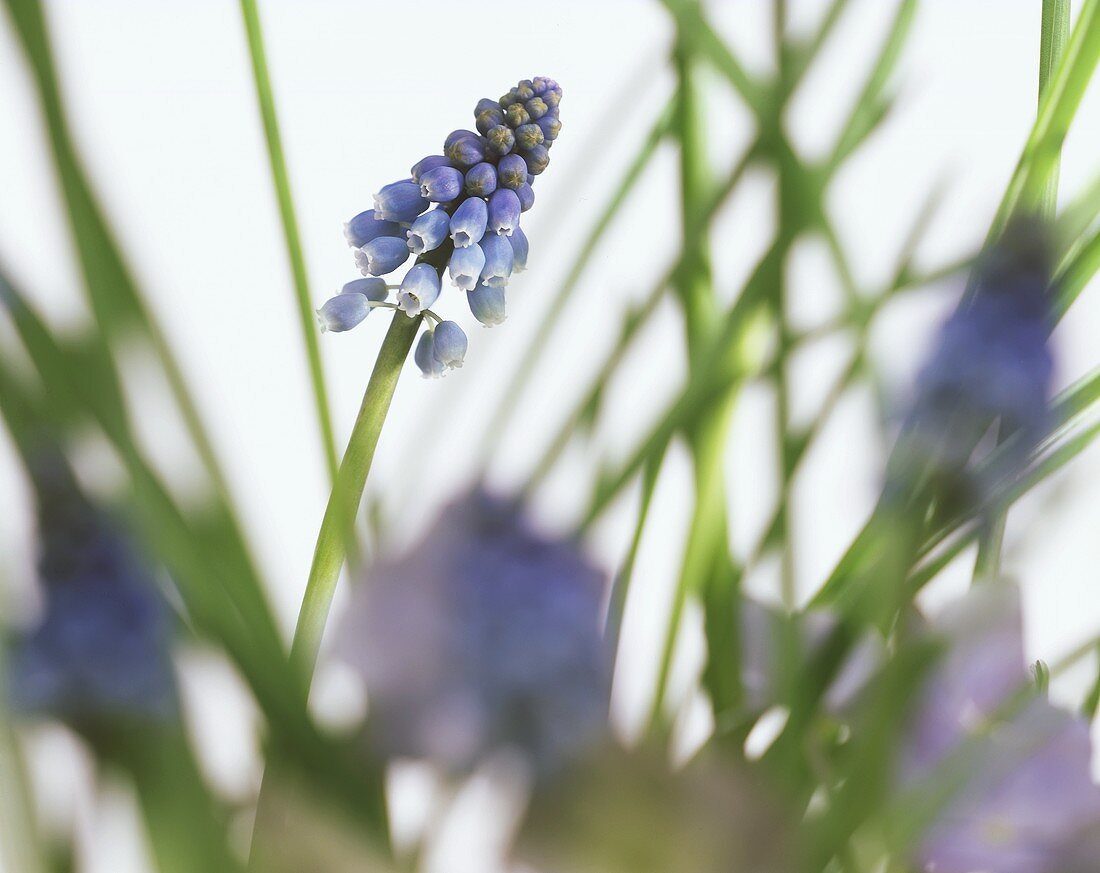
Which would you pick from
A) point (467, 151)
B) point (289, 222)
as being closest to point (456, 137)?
point (467, 151)

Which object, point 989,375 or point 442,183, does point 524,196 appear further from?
point 989,375

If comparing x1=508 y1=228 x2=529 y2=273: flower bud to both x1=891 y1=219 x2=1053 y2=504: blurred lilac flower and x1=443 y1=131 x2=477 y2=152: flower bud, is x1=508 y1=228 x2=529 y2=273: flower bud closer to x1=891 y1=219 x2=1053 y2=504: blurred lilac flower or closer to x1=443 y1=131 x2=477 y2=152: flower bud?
x1=443 y1=131 x2=477 y2=152: flower bud

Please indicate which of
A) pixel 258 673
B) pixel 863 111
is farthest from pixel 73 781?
pixel 863 111

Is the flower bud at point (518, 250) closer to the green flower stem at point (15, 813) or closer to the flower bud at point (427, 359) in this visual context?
the flower bud at point (427, 359)

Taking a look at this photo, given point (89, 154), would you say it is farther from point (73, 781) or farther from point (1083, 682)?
point (1083, 682)

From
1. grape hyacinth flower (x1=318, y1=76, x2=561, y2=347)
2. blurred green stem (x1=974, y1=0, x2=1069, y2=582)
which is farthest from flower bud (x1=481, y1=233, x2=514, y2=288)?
blurred green stem (x1=974, y1=0, x2=1069, y2=582)

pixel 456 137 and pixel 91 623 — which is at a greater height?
pixel 456 137
